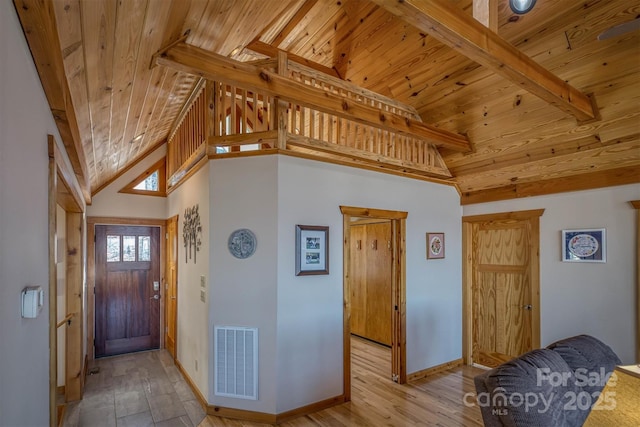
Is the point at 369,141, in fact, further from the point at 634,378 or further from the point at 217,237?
the point at 634,378

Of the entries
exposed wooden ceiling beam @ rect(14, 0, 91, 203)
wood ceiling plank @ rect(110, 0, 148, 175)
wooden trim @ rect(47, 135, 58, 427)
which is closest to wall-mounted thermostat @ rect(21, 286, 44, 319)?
wooden trim @ rect(47, 135, 58, 427)

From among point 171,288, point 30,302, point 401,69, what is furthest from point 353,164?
point 171,288

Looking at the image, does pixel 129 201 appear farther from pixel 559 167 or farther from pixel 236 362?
pixel 559 167

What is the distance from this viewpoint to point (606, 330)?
3260mm

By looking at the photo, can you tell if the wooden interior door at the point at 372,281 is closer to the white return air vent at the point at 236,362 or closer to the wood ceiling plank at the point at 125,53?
the white return air vent at the point at 236,362

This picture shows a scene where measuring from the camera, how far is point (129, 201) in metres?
5.02

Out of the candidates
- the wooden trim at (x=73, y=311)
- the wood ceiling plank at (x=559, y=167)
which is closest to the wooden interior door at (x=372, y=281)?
the wood ceiling plank at (x=559, y=167)

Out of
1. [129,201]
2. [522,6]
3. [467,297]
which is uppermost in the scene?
[522,6]

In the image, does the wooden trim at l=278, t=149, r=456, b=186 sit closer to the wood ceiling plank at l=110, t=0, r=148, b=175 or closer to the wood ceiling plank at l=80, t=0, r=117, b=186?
the wood ceiling plank at l=110, t=0, r=148, b=175

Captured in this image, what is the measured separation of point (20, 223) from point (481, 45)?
7.72 feet

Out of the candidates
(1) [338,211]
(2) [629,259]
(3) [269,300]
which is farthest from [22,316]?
(2) [629,259]

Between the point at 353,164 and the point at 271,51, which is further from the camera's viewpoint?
the point at 271,51

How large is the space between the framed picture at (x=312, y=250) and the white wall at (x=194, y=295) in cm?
87

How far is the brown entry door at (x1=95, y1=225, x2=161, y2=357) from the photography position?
479 centimetres
